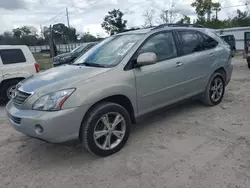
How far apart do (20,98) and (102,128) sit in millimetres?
1185

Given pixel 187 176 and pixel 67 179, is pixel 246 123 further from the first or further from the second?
pixel 67 179

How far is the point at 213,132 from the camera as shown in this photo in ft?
12.7

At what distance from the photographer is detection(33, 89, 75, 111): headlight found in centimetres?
292

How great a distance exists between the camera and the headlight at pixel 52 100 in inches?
115

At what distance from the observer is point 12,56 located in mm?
7082

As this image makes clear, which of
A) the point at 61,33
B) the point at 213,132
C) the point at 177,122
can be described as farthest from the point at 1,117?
the point at 61,33

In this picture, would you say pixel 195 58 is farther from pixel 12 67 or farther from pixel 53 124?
pixel 12 67

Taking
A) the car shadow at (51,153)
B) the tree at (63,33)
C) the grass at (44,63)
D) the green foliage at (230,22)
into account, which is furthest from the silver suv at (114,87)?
the tree at (63,33)

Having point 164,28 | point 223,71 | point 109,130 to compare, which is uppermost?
point 164,28

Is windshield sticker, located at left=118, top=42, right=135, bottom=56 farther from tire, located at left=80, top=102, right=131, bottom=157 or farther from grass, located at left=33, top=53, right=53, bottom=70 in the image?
grass, located at left=33, top=53, right=53, bottom=70

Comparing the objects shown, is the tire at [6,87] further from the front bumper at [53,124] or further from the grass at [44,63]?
the grass at [44,63]

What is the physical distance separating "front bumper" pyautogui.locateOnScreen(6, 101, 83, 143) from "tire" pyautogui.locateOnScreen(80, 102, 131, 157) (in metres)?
0.12

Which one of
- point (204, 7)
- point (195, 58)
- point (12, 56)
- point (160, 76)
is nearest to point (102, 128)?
point (160, 76)

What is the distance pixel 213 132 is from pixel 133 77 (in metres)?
1.58
